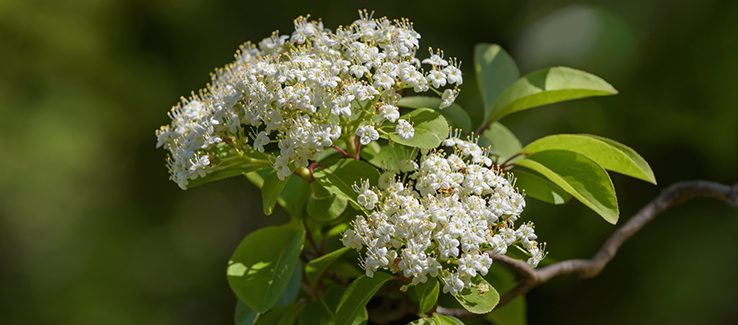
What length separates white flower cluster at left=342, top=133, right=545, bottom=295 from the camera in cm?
62

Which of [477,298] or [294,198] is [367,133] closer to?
[477,298]

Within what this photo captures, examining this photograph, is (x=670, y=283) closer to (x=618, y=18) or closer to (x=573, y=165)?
(x=618, y=18)

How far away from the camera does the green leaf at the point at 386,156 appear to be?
78 cm

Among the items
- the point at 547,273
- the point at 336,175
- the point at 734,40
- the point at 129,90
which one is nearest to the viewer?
the point at 336,175

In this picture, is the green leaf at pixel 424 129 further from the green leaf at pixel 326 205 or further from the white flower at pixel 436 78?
the green leaf at pixel 326 205

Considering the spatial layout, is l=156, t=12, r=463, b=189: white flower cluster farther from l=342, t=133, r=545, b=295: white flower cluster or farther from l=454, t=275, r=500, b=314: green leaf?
l=454, t=275, r=500, b=314: green leaf

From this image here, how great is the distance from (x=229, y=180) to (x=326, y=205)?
2.84 meters

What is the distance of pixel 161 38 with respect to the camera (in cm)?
336

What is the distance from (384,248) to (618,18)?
2176 mm

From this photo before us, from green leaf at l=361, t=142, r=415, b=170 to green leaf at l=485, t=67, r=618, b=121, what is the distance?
0.81 ft

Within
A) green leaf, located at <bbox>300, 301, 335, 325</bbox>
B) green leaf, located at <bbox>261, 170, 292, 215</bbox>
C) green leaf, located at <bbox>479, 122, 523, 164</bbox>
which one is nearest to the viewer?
green leaf, located at <bbox>261, 170, 292, 215</bbox>

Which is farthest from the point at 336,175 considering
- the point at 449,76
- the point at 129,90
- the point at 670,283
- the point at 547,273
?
the point at 129,90

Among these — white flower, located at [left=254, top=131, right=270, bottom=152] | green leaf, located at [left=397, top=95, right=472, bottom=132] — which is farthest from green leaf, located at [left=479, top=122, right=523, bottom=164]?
white flower, located at [left=254, top=131, right=270, bottom=152]

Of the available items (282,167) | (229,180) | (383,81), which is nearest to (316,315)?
(282,167)
